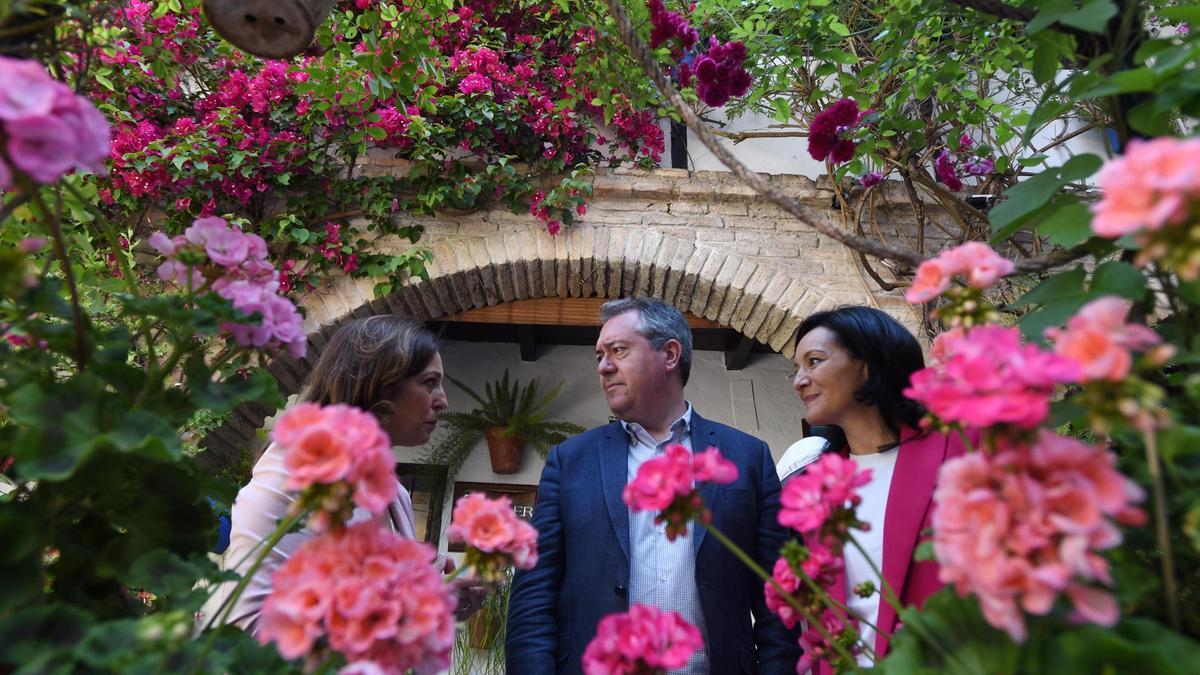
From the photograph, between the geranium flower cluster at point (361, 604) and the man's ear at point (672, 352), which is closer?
the geranium flower cluster at point (361, 604)

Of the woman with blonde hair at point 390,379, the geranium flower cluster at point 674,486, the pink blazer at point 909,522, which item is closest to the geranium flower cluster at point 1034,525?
the geranium flower cluster at point 674,486

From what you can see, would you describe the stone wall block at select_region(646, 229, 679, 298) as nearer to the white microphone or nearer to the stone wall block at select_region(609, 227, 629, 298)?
the stone wall block at select_region(609, 227, 629, 298)

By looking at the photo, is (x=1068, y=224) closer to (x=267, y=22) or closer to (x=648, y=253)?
(x=267, y=22)

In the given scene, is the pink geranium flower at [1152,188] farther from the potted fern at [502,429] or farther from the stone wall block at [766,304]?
the potted fern at [502,429]

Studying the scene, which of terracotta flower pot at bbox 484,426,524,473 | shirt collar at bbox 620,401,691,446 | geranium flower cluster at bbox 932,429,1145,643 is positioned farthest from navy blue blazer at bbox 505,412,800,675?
terracotta flower pot at bbox 484,426,524,473

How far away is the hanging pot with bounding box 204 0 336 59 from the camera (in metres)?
1.36

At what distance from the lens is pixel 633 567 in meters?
1.88

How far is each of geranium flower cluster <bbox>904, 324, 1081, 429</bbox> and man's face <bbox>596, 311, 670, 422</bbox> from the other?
5.18ft

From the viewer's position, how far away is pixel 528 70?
13.9 ft

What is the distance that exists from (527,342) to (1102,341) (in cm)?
530

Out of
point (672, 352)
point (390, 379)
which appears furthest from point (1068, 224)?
point (672, 352)

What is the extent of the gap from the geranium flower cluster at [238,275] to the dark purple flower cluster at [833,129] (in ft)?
5.93

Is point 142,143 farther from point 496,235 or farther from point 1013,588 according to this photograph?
point 1013,588

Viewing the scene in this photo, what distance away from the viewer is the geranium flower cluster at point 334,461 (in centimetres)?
60
